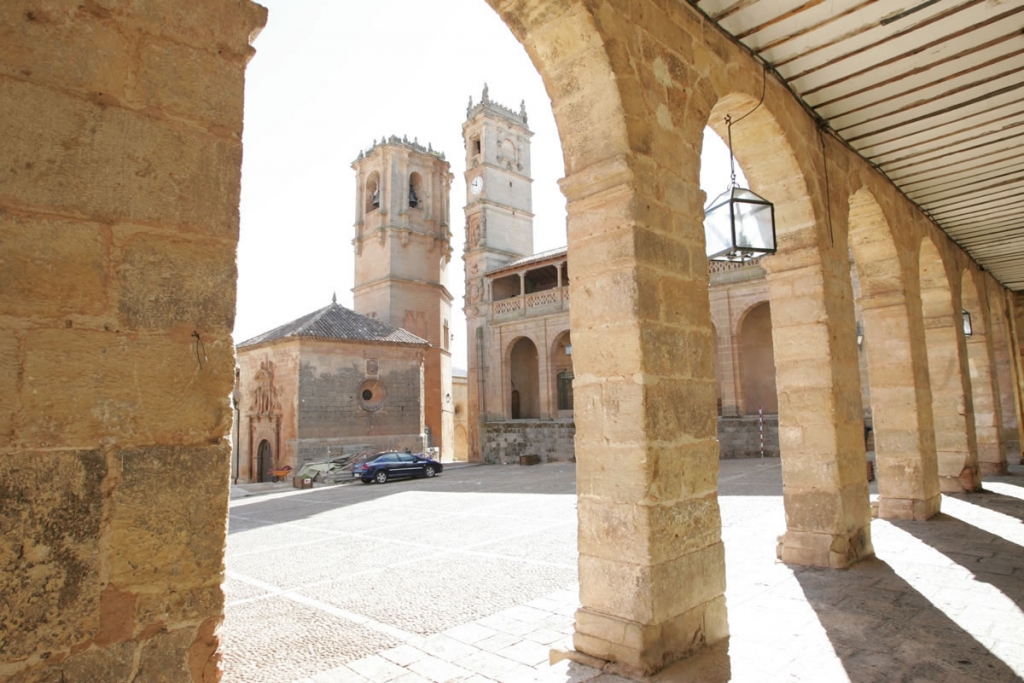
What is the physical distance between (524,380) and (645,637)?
77.0 ft

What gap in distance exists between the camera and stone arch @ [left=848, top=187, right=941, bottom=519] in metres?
6.28

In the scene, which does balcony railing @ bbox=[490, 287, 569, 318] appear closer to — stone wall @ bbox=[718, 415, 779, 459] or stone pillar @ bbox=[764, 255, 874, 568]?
stone wall @ bbox=[718, 415, 779, 459]

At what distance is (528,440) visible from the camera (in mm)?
22109

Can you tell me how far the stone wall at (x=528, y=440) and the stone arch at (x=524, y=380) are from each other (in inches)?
90.3

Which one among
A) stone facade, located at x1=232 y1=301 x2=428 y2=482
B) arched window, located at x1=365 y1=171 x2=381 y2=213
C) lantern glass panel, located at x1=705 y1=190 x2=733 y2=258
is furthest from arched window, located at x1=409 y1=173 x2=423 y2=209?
lantern glass panel, located at x1=705 y1=190 x2=733 y2=258

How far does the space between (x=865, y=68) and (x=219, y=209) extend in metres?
4.73

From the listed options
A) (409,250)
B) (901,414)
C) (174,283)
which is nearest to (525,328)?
(409,250)

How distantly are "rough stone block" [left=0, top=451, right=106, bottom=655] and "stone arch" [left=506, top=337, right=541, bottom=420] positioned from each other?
2389 centimetres

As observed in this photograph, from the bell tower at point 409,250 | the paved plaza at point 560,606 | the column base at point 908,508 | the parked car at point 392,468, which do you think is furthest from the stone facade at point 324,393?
the column base at point 908,508

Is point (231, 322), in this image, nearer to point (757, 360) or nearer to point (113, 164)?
point (113, 164)

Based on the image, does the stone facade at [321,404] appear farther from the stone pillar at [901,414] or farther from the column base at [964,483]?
the stone pillar at [901,414]

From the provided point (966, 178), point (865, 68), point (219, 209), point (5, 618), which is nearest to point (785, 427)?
point (865, 68)

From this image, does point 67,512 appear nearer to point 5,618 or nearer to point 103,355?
point 5,618

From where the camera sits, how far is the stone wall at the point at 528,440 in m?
21.1
